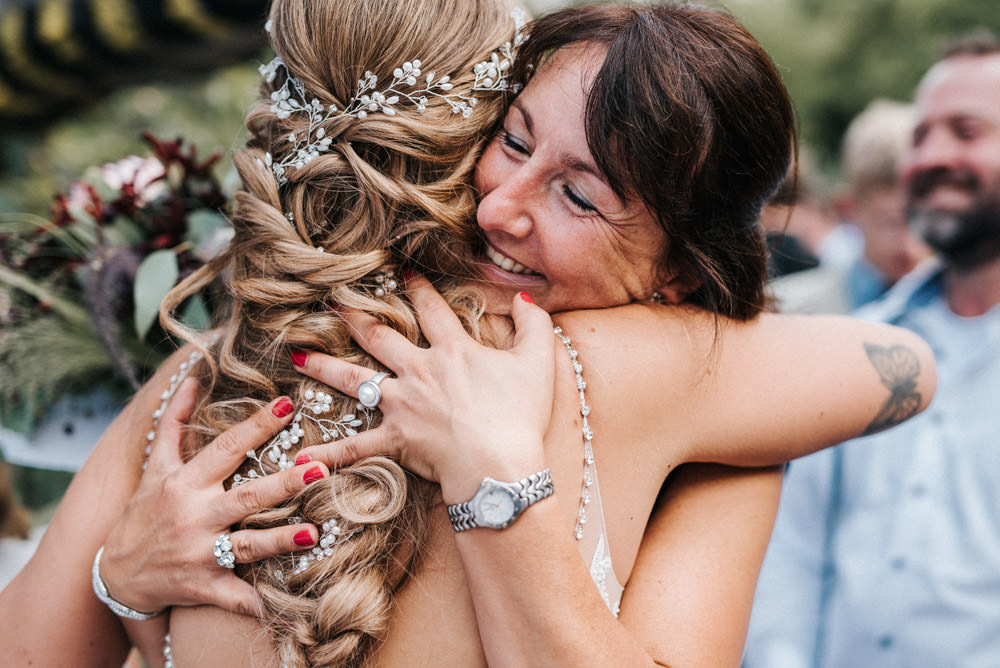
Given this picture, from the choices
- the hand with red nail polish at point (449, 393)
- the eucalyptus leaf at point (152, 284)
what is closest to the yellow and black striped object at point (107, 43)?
the eucalyptus leaf at point (152, 284)

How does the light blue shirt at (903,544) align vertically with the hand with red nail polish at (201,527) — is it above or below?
below

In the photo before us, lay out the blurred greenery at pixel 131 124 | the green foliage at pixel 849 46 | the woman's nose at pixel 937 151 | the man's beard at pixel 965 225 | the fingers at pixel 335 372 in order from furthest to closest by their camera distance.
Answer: the green foliage at pixel 849 46, the blurred greenery at pixel 131 124, the woman's nose at pixel 937 151, the man's beard at pixel 965 225, the fingers at pixel 335 372

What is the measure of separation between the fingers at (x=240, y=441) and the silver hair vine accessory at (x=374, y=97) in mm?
540

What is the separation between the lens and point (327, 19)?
1.62m

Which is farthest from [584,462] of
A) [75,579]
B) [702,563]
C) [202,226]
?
[202,226]

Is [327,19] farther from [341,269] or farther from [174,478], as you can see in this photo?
[174,478]

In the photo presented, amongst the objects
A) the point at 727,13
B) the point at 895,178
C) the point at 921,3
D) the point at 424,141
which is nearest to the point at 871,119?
the point at 895,178

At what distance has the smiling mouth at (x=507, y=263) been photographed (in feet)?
5.74

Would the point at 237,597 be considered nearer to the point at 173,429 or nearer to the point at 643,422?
the point at 173,429

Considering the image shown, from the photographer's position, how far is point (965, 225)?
3867mm

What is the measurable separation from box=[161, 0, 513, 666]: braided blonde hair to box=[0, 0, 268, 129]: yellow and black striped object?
339 centimetres

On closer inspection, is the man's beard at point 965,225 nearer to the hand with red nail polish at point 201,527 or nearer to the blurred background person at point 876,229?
the blurred background person at point 876,229

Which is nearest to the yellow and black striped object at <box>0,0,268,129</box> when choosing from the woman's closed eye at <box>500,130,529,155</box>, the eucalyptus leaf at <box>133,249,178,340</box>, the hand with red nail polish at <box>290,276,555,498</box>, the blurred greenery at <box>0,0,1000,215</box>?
the eucalyptus leaf at <box>133,249,178,340</box>

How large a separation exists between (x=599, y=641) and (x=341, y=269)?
36.7 inches
